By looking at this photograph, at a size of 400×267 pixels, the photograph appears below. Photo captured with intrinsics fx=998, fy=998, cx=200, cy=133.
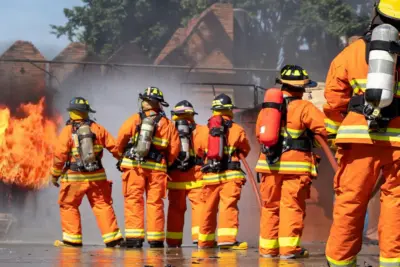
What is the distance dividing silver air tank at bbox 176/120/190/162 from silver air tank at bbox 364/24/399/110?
239 inches

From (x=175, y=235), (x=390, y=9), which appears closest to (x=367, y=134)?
(x=390, y=9)

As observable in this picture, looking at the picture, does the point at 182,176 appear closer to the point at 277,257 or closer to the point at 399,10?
the point at 277,257

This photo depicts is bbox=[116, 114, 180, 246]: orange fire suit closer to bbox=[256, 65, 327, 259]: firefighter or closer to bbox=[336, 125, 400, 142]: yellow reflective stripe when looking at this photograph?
bbox=[256, 65, 327, 259]: firefighter

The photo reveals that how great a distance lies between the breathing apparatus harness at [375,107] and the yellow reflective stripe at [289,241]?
9.02 feet

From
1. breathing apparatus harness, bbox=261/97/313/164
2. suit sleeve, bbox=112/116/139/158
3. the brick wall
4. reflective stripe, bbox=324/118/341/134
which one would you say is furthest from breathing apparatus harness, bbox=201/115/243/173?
the brick wall

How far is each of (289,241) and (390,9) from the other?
10.5ft

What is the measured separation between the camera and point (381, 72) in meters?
6.02

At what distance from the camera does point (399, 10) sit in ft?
20.5

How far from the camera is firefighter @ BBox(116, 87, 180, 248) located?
446 inches

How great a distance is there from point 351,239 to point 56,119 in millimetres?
15396

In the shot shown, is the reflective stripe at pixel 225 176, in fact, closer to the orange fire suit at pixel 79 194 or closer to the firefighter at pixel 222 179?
the firefighter at pixel 222 179

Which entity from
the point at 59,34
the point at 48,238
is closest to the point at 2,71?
the point at 48,238

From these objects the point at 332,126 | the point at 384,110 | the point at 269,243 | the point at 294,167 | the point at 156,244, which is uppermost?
the point at 384,110

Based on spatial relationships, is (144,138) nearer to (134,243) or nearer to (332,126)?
(134,243)
